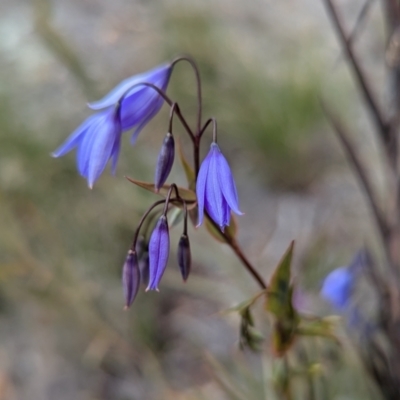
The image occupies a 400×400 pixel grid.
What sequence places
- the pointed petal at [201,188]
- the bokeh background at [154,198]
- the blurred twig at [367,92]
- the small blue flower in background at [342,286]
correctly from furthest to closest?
the bokeh background at [154,198] → the small blue flower in background at [342,286] → the blurred twig at [367,92] → the pointed petal at [201,188]

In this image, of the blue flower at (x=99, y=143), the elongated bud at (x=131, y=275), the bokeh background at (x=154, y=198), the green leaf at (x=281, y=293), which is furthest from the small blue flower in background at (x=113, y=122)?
the bokeh background at (x=154, y=198)

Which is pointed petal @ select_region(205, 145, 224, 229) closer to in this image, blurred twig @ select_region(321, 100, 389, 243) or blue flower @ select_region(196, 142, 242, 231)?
blue flower @ select_region(196, 142, 242, 231)

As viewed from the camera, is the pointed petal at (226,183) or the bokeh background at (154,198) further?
the bokeh background at (154,198)

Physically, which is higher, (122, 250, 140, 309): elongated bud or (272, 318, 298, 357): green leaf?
(122, 250, 140, 309): elongated bud

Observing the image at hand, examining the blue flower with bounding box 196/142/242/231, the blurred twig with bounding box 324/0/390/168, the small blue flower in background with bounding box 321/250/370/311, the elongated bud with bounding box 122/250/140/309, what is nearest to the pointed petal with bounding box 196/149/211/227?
the blue flower with bounding box 196/142/242/231

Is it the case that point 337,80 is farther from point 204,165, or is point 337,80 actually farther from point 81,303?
point 204,165

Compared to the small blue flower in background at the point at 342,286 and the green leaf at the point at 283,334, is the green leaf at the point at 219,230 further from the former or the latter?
the small blue flower in background at the point at 342,286

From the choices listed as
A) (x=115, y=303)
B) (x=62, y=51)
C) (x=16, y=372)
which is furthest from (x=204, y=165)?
(x=16, y=372)
